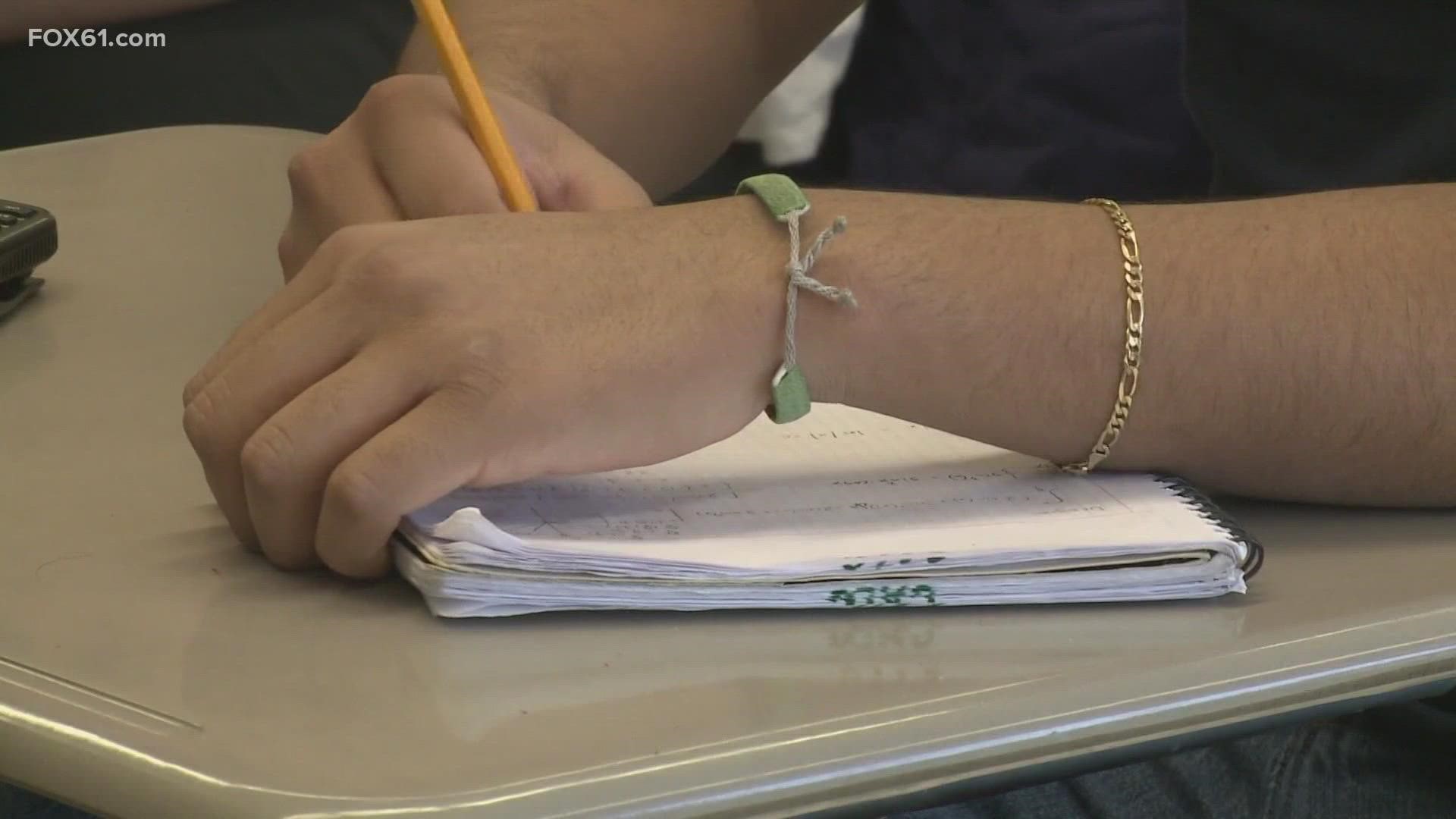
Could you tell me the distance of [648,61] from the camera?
1010 millimetres

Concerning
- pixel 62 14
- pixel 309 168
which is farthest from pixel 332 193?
pixel 62 14

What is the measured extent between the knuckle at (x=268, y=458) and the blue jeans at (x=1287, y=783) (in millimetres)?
338

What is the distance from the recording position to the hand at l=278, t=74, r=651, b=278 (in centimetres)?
68

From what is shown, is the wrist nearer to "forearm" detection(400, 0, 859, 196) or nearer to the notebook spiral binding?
the notebook spiral binding

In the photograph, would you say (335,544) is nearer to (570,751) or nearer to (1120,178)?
(570,751)

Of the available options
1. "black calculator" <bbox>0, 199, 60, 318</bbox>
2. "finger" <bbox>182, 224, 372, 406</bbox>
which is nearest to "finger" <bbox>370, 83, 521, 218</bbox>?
"finger" <bbox>182, 224, 372, 406</bbox>

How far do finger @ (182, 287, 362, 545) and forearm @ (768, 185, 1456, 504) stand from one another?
0.20 m

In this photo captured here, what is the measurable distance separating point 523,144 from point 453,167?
9 centimetres

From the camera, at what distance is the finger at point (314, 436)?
1.69 ft

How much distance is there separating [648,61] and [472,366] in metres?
0.55

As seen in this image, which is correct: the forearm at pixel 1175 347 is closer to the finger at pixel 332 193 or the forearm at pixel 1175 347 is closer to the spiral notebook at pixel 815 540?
the spiral notebook at pixel 815 540

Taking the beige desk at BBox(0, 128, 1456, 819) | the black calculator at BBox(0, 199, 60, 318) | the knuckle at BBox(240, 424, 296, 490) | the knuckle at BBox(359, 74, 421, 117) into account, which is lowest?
the black calculator at BBox(0, 199, 60, 318)

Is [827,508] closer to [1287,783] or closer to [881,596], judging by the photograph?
[881,596]

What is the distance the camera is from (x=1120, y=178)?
1.21 m
